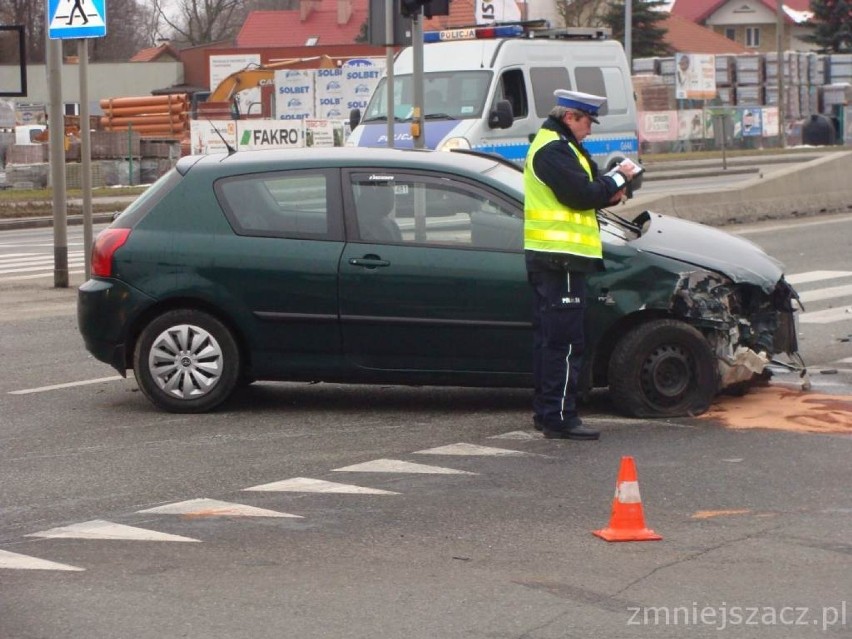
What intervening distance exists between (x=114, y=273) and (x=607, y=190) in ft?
9.67

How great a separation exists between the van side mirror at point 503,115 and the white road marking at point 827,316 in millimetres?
5899

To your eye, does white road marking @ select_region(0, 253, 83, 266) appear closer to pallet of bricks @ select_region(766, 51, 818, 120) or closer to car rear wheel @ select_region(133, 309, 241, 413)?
car rear wheel @ select_region(133, 309, 241, 413)

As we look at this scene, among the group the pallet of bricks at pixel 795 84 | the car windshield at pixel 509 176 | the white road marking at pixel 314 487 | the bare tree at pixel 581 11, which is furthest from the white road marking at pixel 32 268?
the bare tree at pixel 581 11

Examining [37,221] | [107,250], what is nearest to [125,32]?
[37,221]

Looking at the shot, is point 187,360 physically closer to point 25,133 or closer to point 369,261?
point 369,261

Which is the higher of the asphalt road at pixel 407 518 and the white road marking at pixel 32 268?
the white road marking at pixel 32 268

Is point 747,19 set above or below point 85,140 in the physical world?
above

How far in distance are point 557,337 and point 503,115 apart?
34.2 feet

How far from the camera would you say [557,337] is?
8086 millimetres

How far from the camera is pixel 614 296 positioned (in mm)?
8578

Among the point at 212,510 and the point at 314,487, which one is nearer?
the point at 212,510

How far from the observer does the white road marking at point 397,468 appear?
7441 millimetres

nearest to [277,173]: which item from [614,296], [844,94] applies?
[614,296]

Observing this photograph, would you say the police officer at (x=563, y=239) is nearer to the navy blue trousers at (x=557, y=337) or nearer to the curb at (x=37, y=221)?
the navy blue trousers at (x=557, y=337)
